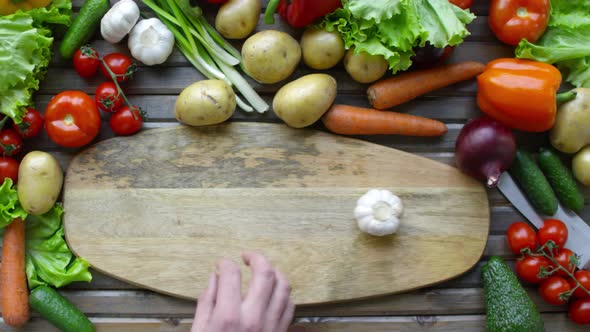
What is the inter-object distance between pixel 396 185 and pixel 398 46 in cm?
36

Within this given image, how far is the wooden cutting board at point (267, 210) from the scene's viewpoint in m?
1.35

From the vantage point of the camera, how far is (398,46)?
4.16 ft

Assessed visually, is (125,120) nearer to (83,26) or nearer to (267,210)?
(83,26)

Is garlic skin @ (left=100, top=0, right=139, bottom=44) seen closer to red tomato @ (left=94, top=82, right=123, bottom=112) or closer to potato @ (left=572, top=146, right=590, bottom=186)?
red tomato @ (left=94, top=82, right=123, bottom=112)

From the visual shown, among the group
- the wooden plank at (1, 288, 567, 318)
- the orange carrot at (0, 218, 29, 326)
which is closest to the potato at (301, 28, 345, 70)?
the wooden plank at (1, 288, 567, 318)

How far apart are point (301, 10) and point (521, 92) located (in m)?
0.57

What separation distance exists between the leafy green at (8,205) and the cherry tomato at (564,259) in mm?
1360

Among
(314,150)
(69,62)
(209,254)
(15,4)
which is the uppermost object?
(15,4)

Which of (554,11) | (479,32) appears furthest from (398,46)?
(554,11)

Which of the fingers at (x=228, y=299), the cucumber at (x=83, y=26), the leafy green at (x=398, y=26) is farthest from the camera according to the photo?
the cucumber at (x=83, y=26)

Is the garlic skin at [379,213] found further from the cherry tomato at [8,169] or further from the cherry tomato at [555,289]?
the cherry tomato at [8,169]

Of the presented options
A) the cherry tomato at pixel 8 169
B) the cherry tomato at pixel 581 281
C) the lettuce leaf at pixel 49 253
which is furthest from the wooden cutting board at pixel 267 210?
the cherry tomato at pixel 581 281

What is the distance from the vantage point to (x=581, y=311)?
1.33 meters

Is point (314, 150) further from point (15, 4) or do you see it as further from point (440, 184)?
point (15, 4)
